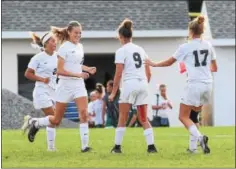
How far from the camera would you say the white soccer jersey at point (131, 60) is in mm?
13766

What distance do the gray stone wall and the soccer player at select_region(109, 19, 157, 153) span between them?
Answer: 1184cm

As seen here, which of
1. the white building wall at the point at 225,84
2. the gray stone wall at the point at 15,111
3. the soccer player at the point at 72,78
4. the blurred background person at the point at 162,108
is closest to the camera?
the soccer player at the point at 72,78

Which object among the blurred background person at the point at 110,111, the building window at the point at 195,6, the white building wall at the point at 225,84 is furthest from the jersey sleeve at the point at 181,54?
the building window at the point at 195,6

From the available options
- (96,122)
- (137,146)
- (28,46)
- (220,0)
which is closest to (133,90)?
(137,146)

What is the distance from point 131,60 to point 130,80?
0.30 metres

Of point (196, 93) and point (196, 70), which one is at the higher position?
point (196, 70)

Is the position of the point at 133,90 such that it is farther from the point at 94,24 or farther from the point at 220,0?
the point at 220,0

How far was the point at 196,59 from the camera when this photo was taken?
45.0 feet

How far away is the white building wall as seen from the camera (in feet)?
112

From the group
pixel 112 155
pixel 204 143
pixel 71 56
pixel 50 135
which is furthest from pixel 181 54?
pixel 50 135

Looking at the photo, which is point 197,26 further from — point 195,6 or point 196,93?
point 195,6

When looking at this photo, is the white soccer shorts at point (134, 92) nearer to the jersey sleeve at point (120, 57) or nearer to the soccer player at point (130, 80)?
the soccer player at point (130, 80)

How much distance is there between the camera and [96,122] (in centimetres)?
2725

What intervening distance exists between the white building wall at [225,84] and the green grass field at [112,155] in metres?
16.1
